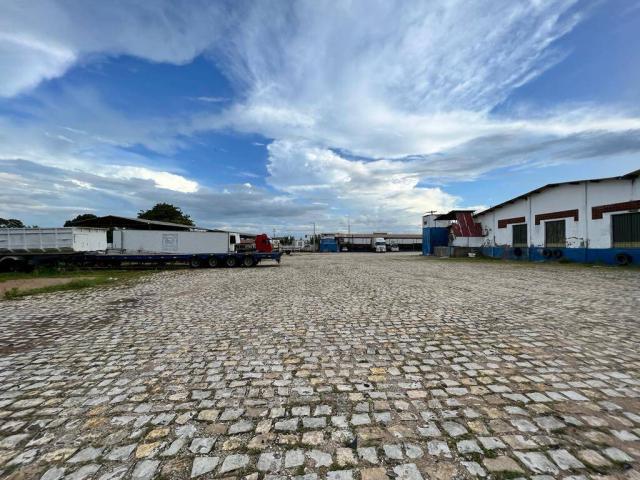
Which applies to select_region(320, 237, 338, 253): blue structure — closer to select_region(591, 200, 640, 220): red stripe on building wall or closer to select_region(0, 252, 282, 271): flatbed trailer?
select_region(0, 252, 282, 271): flatbed trailer

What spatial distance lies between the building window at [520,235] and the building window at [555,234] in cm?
260

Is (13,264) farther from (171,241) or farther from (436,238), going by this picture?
(436,238)

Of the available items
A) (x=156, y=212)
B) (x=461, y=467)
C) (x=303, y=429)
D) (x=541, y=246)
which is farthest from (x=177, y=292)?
(x=156, y=212)

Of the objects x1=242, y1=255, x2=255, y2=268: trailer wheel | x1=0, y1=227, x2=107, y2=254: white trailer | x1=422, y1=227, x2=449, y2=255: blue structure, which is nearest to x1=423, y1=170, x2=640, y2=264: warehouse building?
x1=422, y1=227, x2=449, y2=255: blue structure

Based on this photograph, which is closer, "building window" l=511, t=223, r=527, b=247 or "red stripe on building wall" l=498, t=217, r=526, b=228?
"building window" l=511, t=223, r=527, b=247

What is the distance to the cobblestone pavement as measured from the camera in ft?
8.27

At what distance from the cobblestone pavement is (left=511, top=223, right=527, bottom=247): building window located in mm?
25442

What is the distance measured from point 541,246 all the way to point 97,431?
3269 centimetres

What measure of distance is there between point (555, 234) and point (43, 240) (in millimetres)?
38971

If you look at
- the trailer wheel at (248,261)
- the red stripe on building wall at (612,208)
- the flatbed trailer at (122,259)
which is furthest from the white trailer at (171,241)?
the red stripe on building wall at (612,208)

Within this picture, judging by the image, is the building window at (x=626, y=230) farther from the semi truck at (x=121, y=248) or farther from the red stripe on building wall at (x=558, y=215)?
the semi truck at (x=121, y=248)

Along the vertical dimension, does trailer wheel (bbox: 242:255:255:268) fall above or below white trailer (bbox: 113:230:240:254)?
below

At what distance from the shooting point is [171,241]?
2356cm

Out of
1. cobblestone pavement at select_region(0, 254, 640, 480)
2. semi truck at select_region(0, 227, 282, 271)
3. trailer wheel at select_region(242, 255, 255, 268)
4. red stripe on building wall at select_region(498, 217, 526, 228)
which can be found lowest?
cobblestone pavement at select_region(0, 254, 640, 480)
